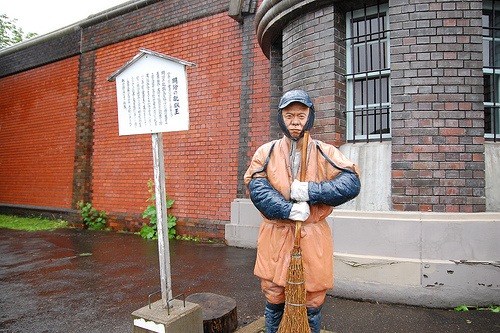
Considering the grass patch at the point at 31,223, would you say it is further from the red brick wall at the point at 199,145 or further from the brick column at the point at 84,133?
the red brick wall at the point at 199,145

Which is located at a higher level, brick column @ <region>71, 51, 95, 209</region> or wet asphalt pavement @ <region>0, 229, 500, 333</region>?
brick column @ <region>71, 51, 95, 209</region>

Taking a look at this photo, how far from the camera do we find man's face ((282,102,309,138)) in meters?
2.32

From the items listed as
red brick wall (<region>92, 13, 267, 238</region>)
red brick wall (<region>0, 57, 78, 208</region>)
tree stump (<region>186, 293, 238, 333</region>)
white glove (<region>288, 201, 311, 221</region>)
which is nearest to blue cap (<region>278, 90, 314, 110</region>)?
white glove (<region>288, 201, 311, 221</region>)

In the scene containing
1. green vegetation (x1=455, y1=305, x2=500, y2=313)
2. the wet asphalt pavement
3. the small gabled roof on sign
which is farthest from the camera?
green vegetation (x1=455, y1=305, x2=500, y2=313)

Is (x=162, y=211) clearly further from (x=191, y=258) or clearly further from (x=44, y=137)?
(x=44, y=137)

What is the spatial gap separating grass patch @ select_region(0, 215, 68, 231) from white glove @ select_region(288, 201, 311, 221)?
929 centimetres

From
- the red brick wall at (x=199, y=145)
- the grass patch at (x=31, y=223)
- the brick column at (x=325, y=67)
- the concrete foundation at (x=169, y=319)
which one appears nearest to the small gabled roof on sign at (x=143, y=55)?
the concrete foundation at (x=169, y=319)

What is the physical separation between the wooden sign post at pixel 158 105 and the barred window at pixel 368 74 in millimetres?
2534

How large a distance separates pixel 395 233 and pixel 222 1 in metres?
6.00

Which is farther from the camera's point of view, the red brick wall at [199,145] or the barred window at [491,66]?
the red brick wall at [199,145]

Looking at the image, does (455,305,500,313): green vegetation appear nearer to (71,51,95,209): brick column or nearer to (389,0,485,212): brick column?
(389,0,485,212): brick column

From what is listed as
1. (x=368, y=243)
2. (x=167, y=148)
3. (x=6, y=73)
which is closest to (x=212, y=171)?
(x=167, y=148)

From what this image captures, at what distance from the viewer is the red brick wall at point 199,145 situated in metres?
7.16

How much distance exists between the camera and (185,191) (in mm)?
7684
